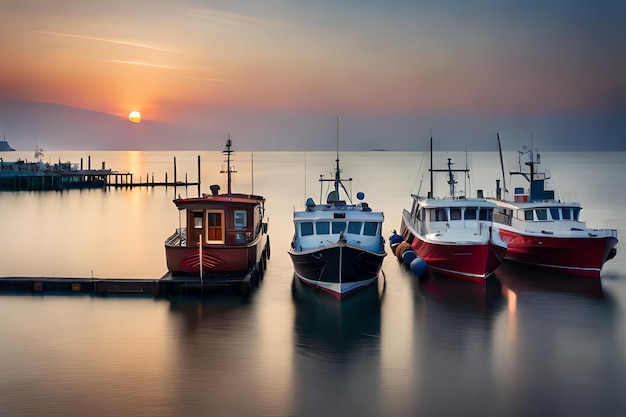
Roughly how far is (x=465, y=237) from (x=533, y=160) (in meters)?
9.64

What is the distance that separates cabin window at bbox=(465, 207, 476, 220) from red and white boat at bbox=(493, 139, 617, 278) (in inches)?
101

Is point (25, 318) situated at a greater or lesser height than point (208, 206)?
lesser

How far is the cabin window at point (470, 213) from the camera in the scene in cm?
3016

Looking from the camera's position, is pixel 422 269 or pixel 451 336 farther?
pixel 422 269

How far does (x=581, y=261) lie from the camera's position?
2875cm

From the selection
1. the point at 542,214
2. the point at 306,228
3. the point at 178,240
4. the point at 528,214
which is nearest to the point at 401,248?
the point at 528,214

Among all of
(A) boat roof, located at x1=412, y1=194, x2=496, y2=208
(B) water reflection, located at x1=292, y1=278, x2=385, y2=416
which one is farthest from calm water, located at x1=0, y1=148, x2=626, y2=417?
(A) boat roof, located at x1=412, y1=194, x2=496, y2=208

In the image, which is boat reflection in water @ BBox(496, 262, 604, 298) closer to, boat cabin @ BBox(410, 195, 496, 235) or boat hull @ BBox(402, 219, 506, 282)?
boat hull @ BBox(402, 219, 506, 282)

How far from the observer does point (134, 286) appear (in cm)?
2525

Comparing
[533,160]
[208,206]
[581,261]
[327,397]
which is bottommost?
[327,397]

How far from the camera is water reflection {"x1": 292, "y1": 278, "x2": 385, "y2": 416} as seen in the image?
615 inches

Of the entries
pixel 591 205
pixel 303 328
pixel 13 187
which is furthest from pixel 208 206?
pixel 13 187

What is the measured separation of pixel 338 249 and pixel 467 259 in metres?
7.15

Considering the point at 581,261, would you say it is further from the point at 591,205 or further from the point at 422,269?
the point at 591,205
